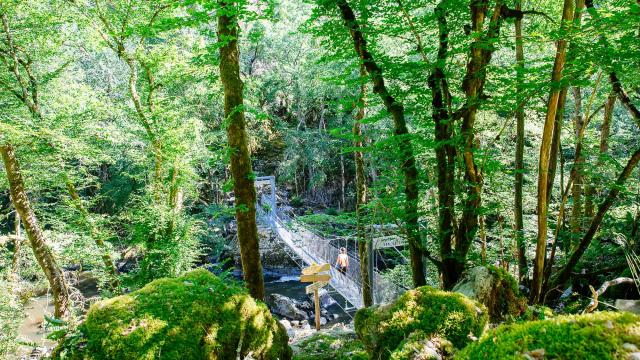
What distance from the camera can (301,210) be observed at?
15047 mm

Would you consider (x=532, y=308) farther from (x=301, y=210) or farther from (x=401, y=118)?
(x=301, y=210)

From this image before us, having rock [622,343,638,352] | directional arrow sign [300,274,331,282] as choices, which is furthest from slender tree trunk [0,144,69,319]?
rock [622,343,638,352]

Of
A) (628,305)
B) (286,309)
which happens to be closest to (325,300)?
(286,309)

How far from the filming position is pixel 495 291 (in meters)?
1.81

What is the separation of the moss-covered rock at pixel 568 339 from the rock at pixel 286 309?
834 centimetres

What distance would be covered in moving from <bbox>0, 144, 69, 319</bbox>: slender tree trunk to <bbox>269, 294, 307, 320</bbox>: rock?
4527 mm

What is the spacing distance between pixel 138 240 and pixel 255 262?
4049mm

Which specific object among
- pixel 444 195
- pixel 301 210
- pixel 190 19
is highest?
pixel 190 19

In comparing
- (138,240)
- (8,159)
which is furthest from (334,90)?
(8,159)

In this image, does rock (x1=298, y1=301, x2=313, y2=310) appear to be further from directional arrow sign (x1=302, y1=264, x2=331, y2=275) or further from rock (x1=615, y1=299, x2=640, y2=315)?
rock (x1=615, y1=299, x2=640, y2=315)

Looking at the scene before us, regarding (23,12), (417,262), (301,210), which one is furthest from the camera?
(301,210)

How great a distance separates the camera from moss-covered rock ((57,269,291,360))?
1326 millimetres

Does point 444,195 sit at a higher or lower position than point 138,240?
higher

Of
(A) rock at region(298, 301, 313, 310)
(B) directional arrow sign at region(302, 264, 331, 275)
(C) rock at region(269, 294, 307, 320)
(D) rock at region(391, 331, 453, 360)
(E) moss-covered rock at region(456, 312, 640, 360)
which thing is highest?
(E) moss-covered rock at region(456, 312, 640, 360)
